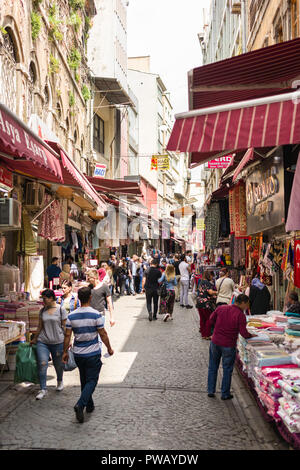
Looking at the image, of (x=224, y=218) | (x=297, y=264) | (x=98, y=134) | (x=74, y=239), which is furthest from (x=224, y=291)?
(x=98, y=134)

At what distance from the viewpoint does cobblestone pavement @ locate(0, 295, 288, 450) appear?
5.46 meters

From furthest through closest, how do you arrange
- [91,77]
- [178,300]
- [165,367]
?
[91,77], [178,300], [165,367]

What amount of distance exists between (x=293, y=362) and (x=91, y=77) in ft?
68.3

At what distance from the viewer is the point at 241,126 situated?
14.9 feet

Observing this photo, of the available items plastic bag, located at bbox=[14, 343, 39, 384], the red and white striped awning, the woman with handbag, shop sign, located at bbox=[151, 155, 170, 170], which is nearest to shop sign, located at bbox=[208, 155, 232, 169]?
the woman with handbag

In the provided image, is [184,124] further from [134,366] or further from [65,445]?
[134,366]

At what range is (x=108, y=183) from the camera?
739 inches

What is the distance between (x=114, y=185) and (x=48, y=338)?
12100mm

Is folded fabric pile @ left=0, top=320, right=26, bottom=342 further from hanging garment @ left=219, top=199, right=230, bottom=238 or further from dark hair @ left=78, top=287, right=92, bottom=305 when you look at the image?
hanging garment @ left=219, top=199, right=230, bottom=238

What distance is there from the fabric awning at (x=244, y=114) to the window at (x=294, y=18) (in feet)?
15.9

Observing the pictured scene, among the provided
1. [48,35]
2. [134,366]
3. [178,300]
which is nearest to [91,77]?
[48,35]

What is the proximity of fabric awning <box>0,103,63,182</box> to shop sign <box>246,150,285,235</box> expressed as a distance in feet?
13.1

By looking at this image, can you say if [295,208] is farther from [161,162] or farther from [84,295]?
[161,162]
